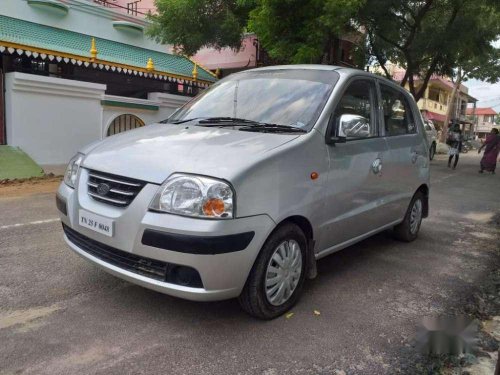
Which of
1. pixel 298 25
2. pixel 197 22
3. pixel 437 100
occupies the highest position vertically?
pixel 437 100

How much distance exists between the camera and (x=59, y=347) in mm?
2879

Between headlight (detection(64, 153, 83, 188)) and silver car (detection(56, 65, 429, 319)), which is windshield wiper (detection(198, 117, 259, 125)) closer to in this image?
silver car (detection(56, 65, 429, 319))

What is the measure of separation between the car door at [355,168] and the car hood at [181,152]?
0.53m

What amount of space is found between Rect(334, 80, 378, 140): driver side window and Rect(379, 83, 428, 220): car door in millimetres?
248

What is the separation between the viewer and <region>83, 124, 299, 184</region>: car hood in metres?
2.92

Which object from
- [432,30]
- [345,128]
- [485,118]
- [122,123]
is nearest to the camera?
[345,128]

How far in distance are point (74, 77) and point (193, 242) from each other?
35.0 feet

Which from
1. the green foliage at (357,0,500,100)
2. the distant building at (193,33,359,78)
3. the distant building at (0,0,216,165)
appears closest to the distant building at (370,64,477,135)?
the green foliage at (357,0,500,100)

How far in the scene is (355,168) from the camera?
156 inches

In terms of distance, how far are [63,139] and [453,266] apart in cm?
956

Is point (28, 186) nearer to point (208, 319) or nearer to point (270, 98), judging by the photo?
point (270, 98)

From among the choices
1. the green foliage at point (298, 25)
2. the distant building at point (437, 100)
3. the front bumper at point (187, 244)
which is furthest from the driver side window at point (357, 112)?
the distant building at point (437, 100)

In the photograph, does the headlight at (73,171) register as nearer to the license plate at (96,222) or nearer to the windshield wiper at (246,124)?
the license plate at (96,222)

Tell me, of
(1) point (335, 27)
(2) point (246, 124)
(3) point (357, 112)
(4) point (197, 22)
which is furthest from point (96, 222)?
(4) point (197, 22)
